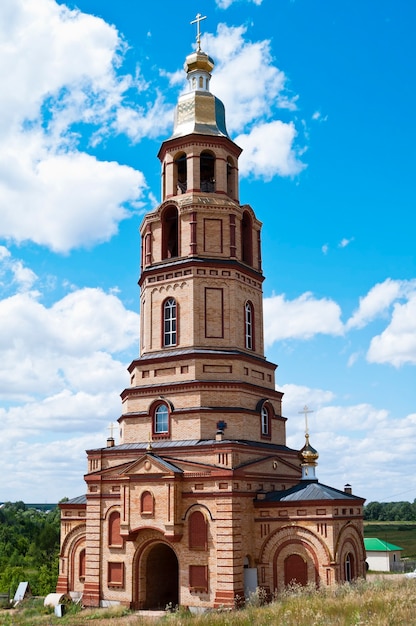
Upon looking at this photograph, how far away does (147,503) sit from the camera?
25.8m

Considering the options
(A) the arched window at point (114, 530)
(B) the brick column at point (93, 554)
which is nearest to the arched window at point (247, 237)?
(B) the brick column at point (93, 554)

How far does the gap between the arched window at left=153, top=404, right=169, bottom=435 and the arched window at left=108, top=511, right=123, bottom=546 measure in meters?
3.62

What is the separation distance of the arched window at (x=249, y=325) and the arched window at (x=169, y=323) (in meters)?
3.15

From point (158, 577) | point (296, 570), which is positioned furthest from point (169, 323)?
point (296, 570)

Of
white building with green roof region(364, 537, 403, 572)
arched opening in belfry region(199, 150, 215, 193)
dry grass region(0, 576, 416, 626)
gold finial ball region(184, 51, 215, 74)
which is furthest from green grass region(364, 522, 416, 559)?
gold finial ball region(184, 51, 215, 74)

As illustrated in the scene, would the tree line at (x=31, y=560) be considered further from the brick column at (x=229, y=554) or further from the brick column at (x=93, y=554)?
the brick column at (x=229, y=554)

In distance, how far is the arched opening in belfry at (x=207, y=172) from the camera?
31.6 metres

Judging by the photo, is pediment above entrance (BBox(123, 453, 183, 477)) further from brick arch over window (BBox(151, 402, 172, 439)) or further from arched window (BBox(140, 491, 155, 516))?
brick arch over window (BBox(151, 402, 172, 439))

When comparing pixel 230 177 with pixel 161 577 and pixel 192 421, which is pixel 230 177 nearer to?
pixel 192 421

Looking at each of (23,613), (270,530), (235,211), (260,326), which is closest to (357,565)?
(270,530)

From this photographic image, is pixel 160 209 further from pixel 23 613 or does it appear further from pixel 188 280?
pixel 23 613

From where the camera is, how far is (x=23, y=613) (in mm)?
26609

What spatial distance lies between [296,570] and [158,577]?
229 inches

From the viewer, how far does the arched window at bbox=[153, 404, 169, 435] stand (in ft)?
91.4
